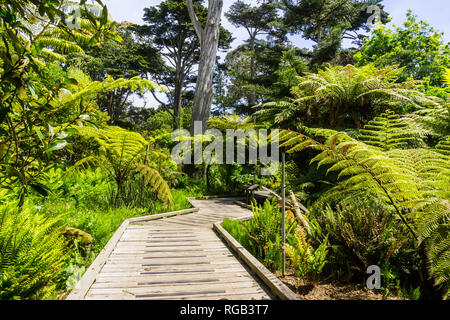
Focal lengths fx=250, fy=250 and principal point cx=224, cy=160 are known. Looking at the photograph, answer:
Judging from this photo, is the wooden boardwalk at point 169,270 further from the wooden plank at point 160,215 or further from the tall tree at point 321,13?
the tall tree at point 321,13

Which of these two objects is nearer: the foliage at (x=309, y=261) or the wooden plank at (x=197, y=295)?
the wooden plank at (x=197, y=295)

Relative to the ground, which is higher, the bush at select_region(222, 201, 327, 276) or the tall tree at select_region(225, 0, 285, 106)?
the tall tree at select_region(225, 0, 285, 106)

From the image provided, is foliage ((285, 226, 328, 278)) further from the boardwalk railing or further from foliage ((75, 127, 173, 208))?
foliage ((75, 127, 173, 208))

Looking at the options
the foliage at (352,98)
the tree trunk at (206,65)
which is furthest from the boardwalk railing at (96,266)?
the tree trunk at (206,65)

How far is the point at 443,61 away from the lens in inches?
345

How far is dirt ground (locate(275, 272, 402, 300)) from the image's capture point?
2.01m

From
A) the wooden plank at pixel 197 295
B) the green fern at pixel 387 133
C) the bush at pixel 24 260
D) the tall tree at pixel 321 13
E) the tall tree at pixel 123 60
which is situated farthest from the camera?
the tall tree at pixel 123 60

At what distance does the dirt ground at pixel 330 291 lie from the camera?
2.01 meters

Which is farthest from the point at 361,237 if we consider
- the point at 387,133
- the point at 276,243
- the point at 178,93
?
the point at 178,93

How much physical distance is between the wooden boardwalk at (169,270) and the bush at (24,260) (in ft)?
0.78

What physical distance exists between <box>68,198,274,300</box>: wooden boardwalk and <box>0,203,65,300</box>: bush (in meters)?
0.24

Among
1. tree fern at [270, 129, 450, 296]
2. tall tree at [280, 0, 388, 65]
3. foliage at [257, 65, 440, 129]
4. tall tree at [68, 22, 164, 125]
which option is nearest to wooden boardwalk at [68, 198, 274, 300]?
tree fern at [270, 129, 450, 296]
